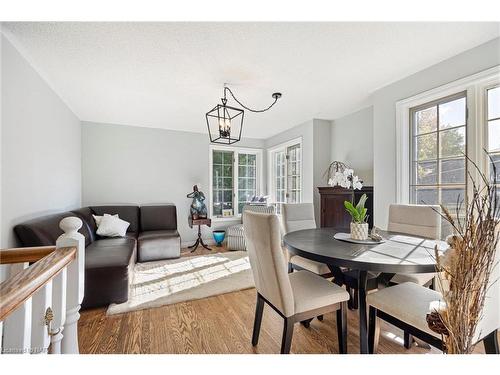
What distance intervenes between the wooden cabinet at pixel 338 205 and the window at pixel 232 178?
2307 millimetres

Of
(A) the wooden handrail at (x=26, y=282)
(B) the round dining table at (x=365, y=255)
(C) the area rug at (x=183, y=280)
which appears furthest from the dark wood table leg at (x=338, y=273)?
(A) the wooden handrail at (x=26, y=282)

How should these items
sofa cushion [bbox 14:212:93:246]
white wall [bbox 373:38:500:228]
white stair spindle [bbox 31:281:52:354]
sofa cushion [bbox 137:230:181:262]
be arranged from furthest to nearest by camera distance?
sofa cushion [bbox 137:230:181:262] → white wall [bbox 373:38:500:228] → sofa cushion [bbox 14:212:93:246] → white stair spindle [bbox 31:281:52:354]

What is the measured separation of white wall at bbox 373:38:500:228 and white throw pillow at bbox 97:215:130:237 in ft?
11.9

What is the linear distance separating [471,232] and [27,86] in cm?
335

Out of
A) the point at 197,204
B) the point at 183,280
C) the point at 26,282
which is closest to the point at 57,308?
the point at 26,282

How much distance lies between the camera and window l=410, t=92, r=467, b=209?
2.09m

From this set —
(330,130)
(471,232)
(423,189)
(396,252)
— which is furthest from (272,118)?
(471,232)

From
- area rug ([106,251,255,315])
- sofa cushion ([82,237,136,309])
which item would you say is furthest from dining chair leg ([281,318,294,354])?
sofa cushion ([82,237,136,309])

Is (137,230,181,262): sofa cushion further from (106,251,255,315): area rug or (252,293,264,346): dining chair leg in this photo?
(252,293,264,346): dining chair leg

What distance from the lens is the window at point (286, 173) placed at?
4371 millimetres

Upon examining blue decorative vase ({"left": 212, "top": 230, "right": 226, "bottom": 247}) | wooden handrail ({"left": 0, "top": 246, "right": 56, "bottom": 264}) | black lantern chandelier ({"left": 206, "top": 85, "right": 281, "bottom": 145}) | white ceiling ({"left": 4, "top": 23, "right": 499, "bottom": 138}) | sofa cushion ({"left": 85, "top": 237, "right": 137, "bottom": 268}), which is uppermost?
white ceiling ({"left": 4, "top": 23, "right": 499, "bottom": 138})

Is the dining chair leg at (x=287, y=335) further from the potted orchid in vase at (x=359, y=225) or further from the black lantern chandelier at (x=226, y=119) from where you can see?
the black lantern chandelier at (x=226, y=119)
